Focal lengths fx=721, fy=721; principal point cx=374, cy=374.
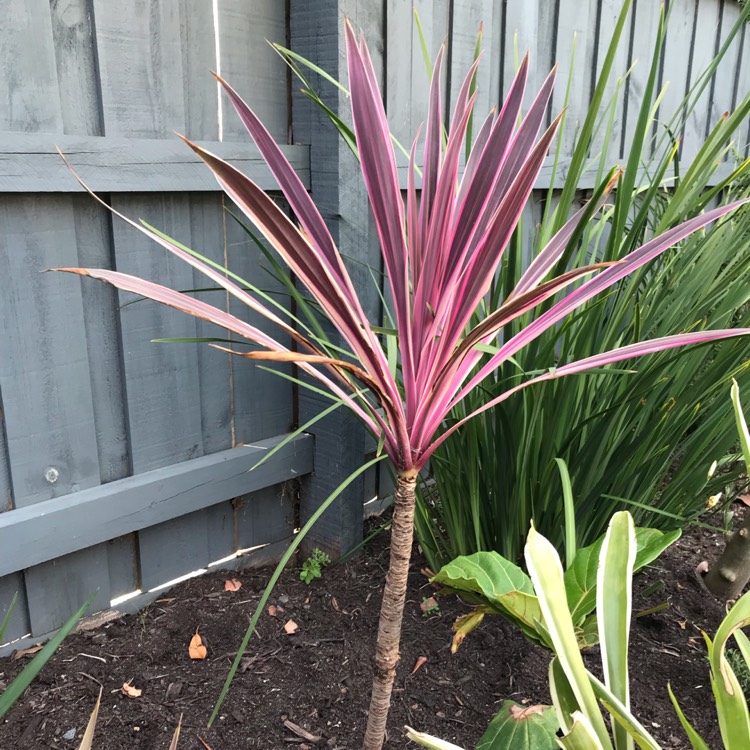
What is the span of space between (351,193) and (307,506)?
2.89 feet

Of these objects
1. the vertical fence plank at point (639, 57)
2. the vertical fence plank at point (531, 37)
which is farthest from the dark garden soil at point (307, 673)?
the vertical fence plank at point (639, 57)

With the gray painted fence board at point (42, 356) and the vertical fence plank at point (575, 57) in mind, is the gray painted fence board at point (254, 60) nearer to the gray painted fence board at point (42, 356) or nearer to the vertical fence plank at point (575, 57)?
the gray painted fence board at point (42, 356)

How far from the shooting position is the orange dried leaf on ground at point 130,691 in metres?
1.47

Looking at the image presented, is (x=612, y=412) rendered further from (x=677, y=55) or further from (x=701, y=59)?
(x=701, y=59)

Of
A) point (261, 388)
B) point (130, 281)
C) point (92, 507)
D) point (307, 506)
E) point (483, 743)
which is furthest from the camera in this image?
point (307, 506)

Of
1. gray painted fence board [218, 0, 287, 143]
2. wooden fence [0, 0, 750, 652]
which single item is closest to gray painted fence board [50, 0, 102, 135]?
wooden fence [0, 0, 750, 652]

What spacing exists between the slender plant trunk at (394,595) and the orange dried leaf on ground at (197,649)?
575 millimetres

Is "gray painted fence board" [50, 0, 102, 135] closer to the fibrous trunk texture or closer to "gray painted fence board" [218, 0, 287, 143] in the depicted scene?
"gray painted fence board" [218, 0, 287, 143]

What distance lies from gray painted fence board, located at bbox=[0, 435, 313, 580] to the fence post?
93 mm

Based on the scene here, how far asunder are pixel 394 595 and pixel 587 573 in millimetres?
357

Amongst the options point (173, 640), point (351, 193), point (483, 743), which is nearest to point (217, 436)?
point (173, 640)

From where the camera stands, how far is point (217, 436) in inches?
73.1

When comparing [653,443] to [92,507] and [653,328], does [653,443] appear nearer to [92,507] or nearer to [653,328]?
[653,328]

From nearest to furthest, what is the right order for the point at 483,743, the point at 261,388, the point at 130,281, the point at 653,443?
the point at 130,281 → the point at 483,743 → the point at 653,443 → the point at 261,388
